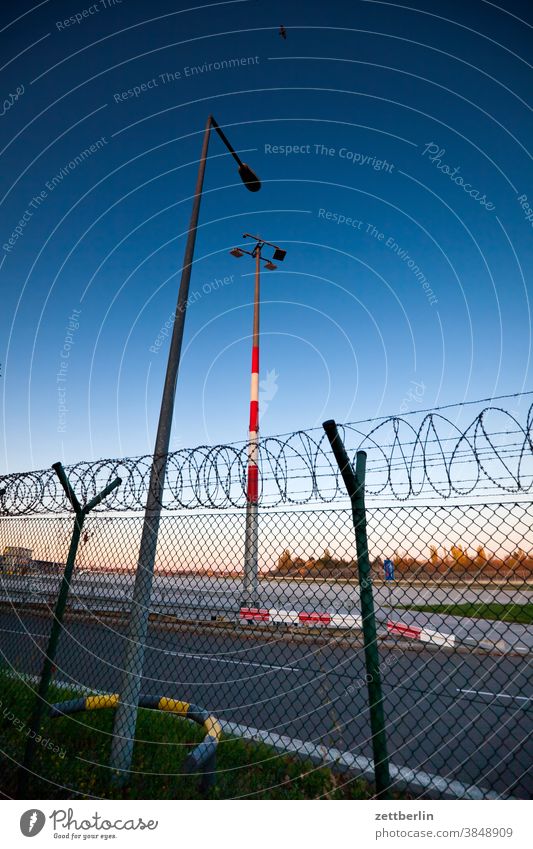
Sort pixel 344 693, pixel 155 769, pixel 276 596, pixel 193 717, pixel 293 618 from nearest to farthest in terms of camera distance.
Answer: pixel 155 769 → pixel 193 717 → pixel 344 693 → pixel 293 618 → pixel 276 596

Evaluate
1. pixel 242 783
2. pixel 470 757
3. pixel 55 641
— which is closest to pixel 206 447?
pixel 55 641

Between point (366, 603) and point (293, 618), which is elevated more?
point (366, 603)

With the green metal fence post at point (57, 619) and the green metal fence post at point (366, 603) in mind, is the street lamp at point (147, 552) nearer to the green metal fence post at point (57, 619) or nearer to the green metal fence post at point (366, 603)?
the green metal fence post at point (57, 619)

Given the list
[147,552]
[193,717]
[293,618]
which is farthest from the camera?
[293,618]

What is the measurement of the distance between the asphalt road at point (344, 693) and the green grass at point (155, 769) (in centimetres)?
80

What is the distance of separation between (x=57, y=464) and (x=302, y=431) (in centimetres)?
250

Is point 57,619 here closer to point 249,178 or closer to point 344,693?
point 344,693

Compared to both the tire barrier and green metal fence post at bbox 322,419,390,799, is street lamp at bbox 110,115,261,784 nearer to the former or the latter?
the tire barrier

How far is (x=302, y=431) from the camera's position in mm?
3816

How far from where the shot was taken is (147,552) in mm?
4195

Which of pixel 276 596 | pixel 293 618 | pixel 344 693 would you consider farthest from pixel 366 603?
pixel 276 596

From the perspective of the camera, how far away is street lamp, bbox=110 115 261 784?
12.2 feet

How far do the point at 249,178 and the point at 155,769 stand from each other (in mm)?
7571
